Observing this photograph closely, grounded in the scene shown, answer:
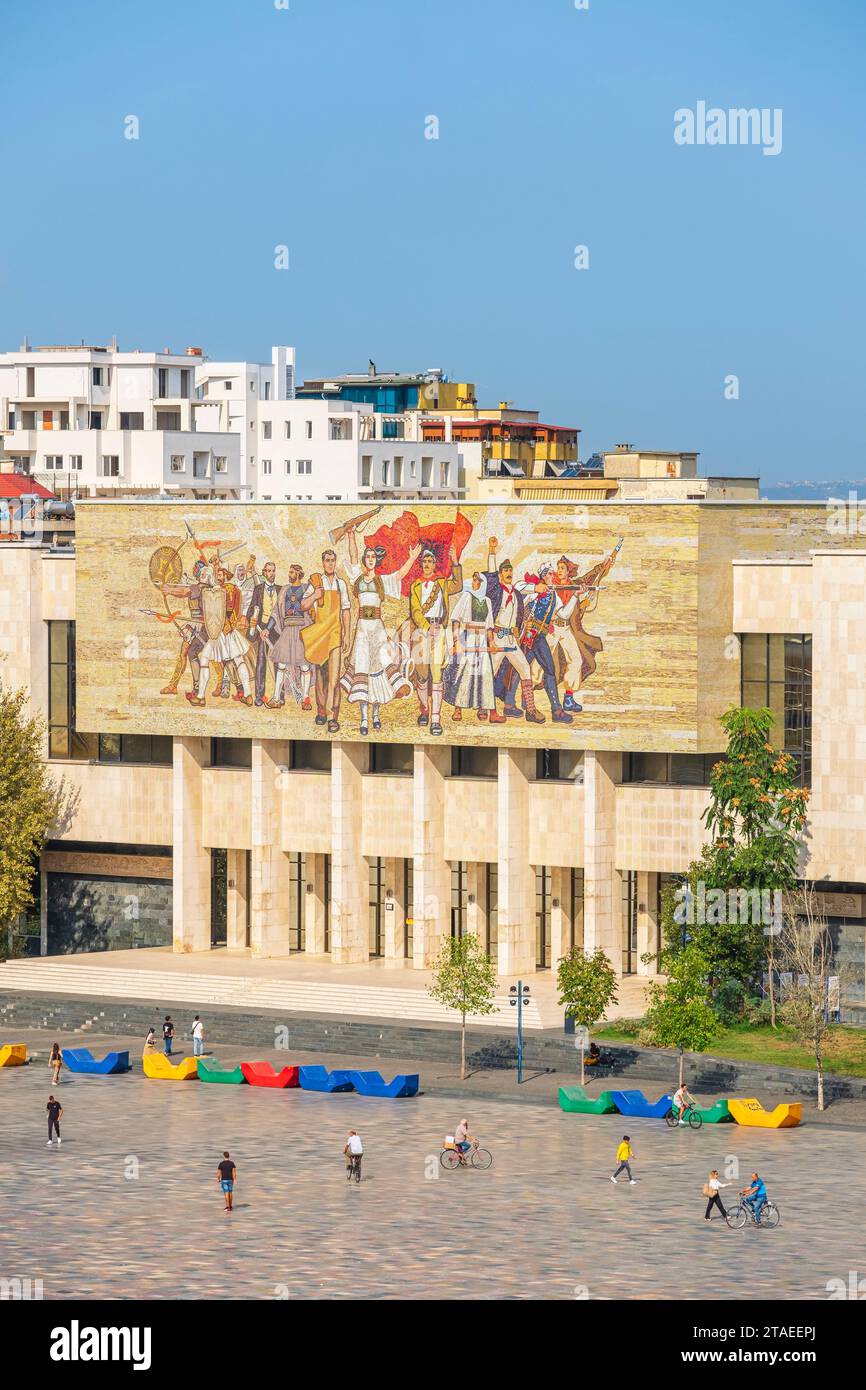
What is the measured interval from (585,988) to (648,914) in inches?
440

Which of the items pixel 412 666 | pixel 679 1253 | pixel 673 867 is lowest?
pixel 679 1253

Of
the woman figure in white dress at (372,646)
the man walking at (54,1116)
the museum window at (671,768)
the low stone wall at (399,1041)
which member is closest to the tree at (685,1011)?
the low stone wall at (399,1041)

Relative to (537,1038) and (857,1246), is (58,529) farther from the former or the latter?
(857,1246)

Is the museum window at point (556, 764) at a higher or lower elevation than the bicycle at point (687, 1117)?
higher

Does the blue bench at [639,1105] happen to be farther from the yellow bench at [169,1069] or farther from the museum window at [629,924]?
the museum window at [629,924]

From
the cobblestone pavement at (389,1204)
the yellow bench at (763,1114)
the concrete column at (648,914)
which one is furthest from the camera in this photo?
the concrete column at (648,914)

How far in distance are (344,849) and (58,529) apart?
1952 centimetres

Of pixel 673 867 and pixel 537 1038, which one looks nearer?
pixel 537 1038

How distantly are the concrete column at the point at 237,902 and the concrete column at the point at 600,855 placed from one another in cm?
1341

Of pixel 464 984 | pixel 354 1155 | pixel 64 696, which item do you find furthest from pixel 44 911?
pixel 354 1155

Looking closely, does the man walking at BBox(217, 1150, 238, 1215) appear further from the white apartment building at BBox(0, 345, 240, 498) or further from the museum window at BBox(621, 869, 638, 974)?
the white apartment building at BBox(0, 345, 240, 498)

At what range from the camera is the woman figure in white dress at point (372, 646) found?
81.1 m
